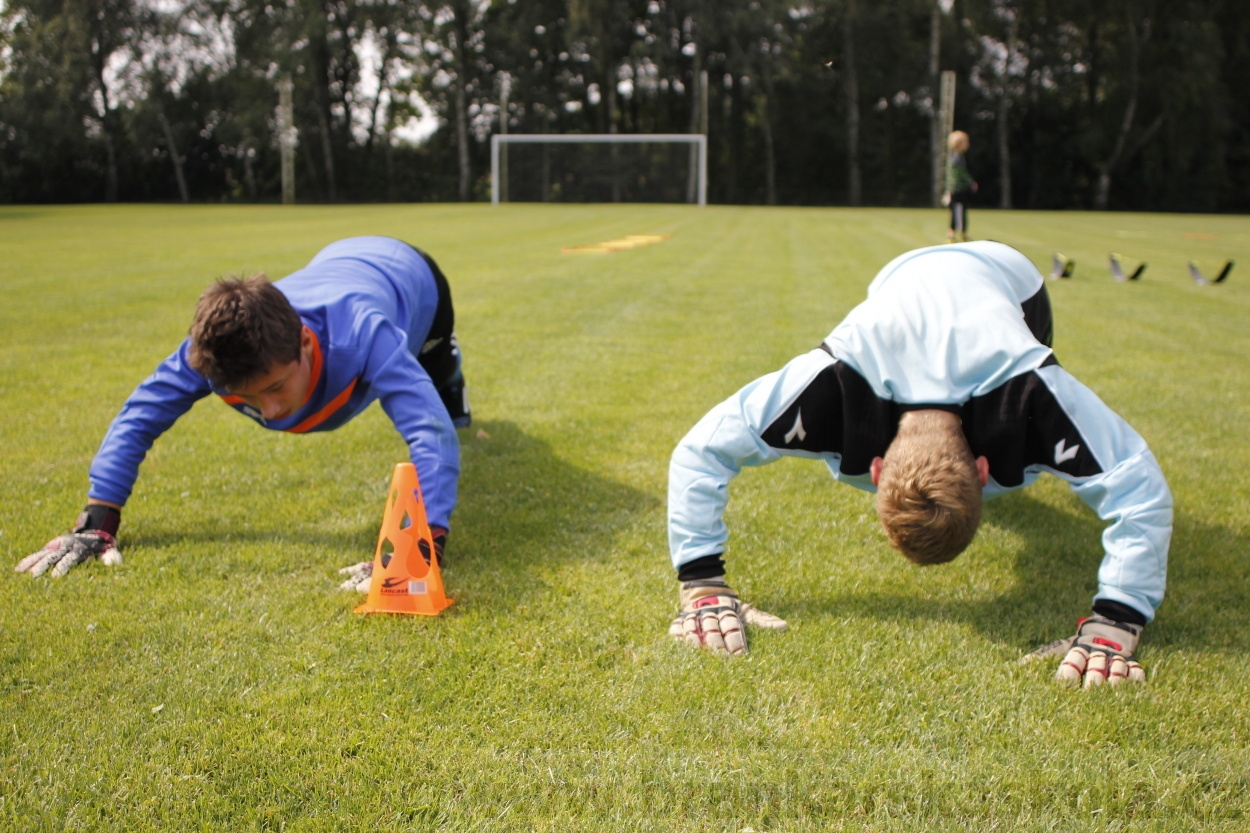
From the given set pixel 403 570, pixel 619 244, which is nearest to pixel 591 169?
pixel 619 244

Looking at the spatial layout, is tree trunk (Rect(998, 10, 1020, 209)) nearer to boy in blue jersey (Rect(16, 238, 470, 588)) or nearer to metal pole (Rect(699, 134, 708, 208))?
metal pole (Rect(699, 134, 708, 208))

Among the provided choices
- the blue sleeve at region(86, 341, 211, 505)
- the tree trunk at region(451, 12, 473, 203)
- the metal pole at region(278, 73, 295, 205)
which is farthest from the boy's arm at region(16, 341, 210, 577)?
the tree trunk at region(451, 12, 473, 203)

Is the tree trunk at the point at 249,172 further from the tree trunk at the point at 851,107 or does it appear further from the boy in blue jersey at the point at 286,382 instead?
the boy in blue jersey at the point at 286,382

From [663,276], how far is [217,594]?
10989 mm

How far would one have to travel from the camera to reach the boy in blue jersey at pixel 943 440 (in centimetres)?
273

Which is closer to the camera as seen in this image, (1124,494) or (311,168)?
(1124,494)

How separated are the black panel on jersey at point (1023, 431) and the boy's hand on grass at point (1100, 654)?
60 centimetres

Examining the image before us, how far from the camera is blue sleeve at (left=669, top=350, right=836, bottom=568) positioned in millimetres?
3188

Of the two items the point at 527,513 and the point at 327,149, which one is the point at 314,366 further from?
the point at 327,149

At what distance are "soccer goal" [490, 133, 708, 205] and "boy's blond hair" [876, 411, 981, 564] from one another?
3579cm

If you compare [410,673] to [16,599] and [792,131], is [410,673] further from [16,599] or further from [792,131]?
[792,131]

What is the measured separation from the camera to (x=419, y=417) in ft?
12.5

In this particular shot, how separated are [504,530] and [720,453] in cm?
150

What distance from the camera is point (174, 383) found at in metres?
3.96
